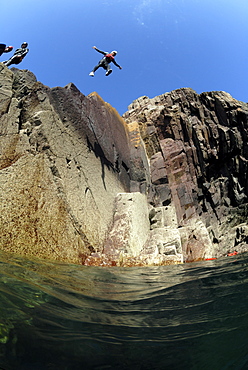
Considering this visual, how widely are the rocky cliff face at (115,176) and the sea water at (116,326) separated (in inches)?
73.7

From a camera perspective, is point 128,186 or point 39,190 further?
point 128,186

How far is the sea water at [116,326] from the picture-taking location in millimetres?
1340

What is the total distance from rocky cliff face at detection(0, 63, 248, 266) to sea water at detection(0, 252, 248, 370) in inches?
73.7

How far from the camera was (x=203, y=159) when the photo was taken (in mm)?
13039

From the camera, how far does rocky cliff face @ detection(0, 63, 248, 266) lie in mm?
4812

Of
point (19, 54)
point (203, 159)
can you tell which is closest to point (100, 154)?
point (19, 54)

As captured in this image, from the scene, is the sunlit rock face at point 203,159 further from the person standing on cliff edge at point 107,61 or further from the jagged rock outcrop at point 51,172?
the jagged rock outcrop at point 51,172

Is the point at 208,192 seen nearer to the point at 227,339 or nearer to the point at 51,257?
the point at 51,257

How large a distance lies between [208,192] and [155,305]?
1098 cm

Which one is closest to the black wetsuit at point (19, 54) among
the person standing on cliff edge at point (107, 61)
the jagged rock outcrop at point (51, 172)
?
the person standing on cliff edge at point (107, 61)

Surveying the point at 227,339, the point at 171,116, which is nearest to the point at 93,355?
the point at 227,339

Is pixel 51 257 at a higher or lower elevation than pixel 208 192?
lower

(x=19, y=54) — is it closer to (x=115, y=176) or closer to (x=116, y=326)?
(x=115, y=176)

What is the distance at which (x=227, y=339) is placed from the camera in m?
1.63
